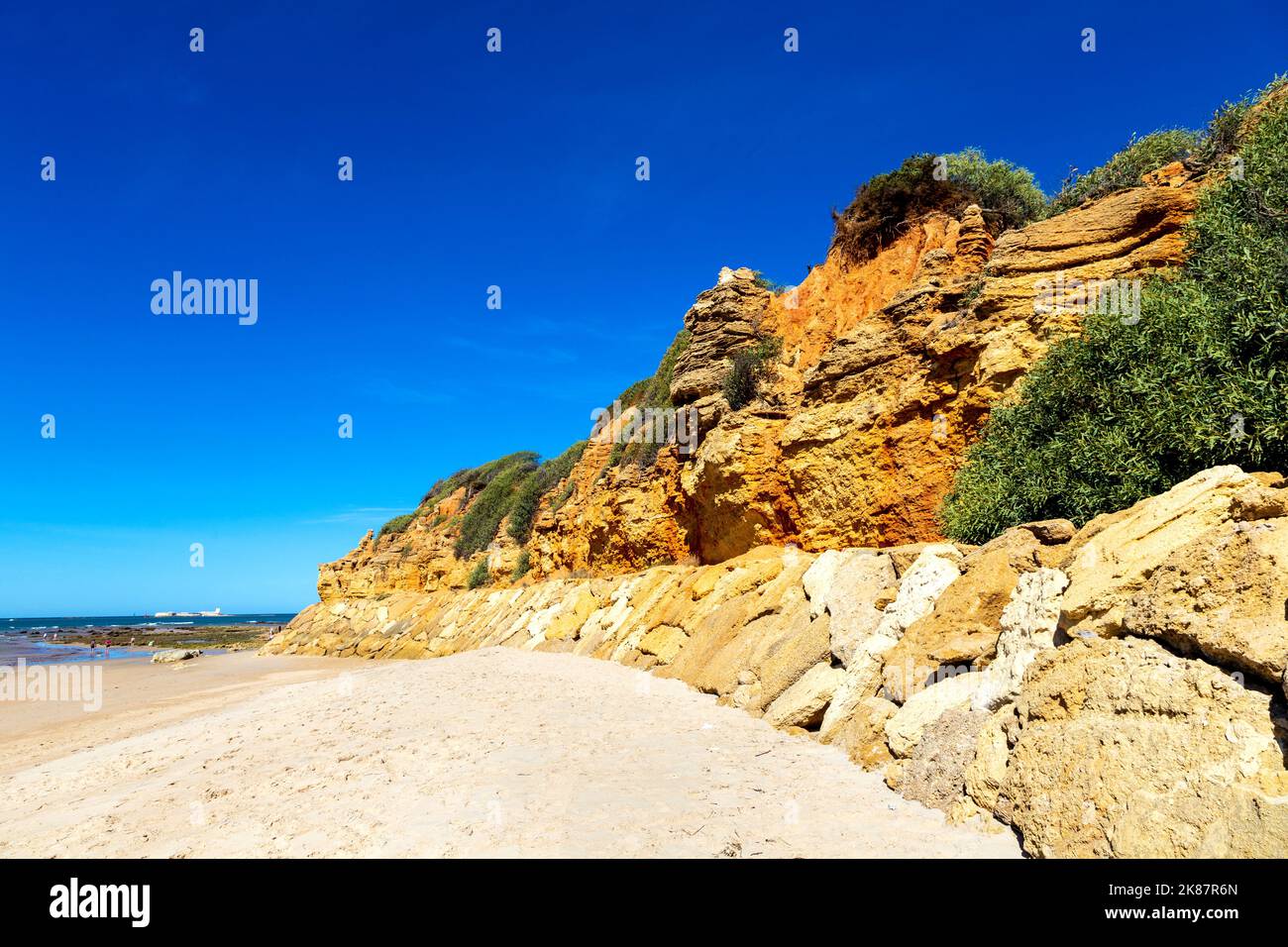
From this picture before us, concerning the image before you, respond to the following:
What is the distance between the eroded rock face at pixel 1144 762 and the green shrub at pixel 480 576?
34096 mm

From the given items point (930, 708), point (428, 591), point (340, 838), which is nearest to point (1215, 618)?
point (930, 708)

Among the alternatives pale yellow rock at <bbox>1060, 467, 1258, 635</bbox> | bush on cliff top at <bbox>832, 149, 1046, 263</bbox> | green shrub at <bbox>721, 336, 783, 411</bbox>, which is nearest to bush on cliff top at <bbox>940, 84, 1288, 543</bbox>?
pale yellow rock at <bbox>1060, 467, 1258, 635</bbox>

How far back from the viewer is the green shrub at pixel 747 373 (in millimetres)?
21234

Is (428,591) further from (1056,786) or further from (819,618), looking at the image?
(1056,786)

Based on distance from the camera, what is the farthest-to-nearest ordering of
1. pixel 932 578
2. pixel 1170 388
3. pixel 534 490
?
pixel 534 490
pixel 1170 388
pixel 932 578

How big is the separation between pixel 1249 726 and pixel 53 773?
12.1 m

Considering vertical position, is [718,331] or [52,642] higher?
[718,331]

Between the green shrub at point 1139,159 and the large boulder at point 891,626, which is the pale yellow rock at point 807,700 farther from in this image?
the green shrub at point 1139,159

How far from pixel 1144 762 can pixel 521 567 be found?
106 ft

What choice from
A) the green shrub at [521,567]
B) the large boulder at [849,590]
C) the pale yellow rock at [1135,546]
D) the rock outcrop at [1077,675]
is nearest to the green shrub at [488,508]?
the green shrub at [521,567]

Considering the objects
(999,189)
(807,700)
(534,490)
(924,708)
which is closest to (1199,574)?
(924,708)

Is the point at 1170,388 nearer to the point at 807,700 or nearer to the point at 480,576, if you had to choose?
the point at 807,700

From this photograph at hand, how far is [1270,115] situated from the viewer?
10633 millimetres

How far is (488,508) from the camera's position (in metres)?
43.8
